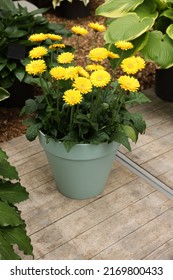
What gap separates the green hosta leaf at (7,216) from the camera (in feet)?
5.35

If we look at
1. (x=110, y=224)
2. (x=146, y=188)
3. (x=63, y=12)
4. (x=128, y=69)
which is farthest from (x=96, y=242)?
(x=63, y=12)

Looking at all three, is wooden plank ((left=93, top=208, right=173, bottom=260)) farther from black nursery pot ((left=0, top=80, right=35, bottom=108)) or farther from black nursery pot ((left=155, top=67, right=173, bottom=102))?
black nursery pot ((left=0, top=80, right=35, bottom=108))

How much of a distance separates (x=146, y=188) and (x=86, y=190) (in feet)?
1.12

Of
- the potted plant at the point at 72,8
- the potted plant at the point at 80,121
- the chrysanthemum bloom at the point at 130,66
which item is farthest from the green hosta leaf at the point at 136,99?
the potted plant at the point at 72,8

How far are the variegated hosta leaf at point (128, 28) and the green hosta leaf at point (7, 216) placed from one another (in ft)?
4.11

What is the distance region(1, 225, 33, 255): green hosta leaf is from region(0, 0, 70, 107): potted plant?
41.4 inches

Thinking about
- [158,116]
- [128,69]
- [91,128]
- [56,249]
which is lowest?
[158,116]

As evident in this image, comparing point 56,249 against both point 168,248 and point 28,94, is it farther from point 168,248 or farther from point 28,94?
point 28,94

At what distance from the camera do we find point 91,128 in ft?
6.29

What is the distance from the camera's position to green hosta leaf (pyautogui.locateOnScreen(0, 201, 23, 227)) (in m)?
1.63

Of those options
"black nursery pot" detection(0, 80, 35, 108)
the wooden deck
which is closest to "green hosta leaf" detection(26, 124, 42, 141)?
the wooden deck

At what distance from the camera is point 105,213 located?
212 centimetres

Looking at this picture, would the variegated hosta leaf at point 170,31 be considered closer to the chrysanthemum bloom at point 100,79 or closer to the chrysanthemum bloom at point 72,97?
the chrysanthemum bloom at point 100,79

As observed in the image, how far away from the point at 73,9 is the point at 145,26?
2067 millimetres
